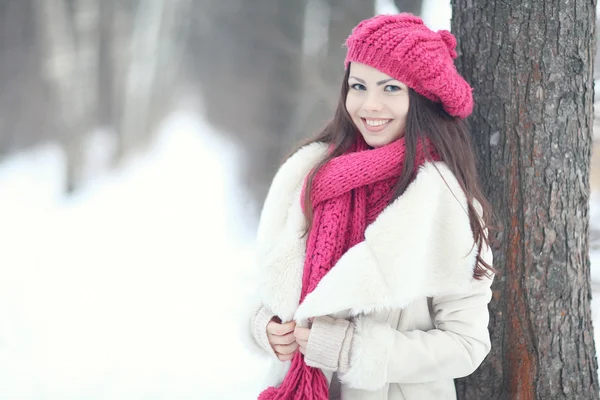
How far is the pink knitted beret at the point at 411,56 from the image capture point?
1.24 meters

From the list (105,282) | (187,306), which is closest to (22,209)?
(105,282)

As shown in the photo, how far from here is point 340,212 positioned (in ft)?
4.24

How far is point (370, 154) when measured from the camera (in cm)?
130

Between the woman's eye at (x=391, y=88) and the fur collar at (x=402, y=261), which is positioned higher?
the woman's eye at (x=391, y=88)

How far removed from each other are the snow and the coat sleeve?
1500mm

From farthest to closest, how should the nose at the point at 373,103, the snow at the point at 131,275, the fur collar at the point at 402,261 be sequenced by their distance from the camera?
the snow at the point at 131,275 < the nose at the point at 373,103 < the fur collar at the point at 402,261

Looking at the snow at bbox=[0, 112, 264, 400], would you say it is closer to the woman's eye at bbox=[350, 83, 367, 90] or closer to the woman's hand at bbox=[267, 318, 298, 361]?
the woman's hand at bbox=[267, 318, 298, 361]

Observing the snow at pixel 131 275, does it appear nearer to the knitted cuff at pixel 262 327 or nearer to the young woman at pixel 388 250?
A: the knitted cuff at pixel 262 327

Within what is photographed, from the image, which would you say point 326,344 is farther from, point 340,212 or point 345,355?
point 340,212

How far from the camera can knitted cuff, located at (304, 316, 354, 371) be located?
1196mm

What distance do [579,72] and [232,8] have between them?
2.57m

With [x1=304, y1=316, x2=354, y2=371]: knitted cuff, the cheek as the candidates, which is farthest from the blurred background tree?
[x1=304, y1=316, x2=354, y2=371]: knitted cuff

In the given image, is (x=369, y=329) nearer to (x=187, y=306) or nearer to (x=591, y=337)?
(x=591, y=337)

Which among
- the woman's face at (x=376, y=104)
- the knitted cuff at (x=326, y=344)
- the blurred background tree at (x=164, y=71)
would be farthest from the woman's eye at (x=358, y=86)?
the blurred background tree at (x=164, y=71)
